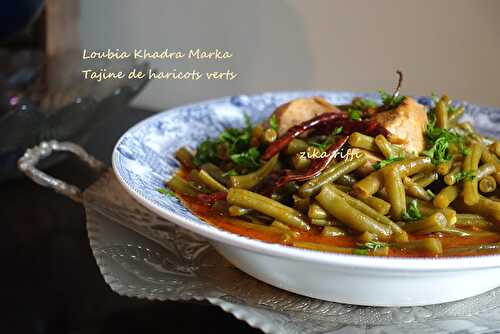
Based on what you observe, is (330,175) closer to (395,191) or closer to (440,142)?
(395,191)

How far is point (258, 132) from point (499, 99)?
1.50 meters

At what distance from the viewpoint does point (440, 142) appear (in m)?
1.68

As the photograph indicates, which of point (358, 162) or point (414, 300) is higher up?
point (358, 162)

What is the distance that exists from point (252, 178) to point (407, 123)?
46cm

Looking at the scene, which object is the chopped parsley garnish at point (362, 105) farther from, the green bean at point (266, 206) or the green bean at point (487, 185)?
the green bean at point (266, 206)

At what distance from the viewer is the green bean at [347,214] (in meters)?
1.44

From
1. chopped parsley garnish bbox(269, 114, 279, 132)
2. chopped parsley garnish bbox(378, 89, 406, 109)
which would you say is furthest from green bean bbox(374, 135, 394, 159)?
chopped parsley garnish bbox(269, 114, 279, 132)

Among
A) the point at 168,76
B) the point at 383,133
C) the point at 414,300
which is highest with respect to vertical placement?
the point at 383,133

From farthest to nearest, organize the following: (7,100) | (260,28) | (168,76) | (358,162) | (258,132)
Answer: (168,76), (260,28), (7,100), (258,132), (358,162)

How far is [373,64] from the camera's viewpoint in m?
2.96

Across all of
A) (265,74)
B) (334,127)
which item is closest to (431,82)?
(265,74)

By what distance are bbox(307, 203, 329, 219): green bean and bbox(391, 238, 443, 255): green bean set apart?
183 millimetres

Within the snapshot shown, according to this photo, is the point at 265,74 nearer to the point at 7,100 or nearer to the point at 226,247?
the point at 7,100

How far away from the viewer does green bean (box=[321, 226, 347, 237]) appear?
1465 mm
